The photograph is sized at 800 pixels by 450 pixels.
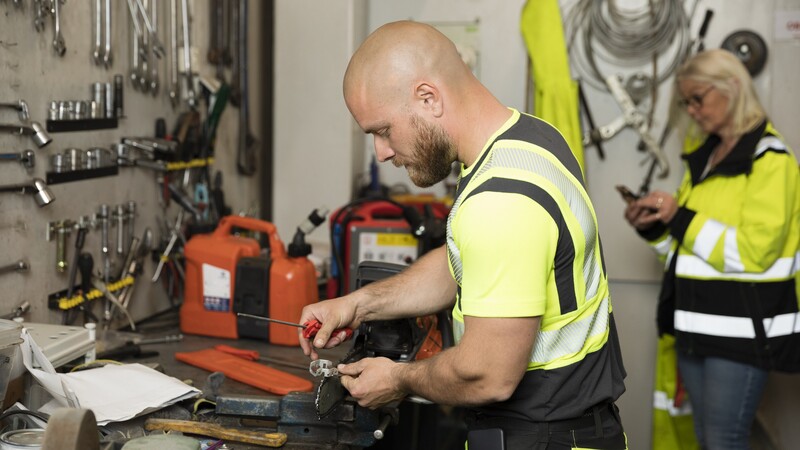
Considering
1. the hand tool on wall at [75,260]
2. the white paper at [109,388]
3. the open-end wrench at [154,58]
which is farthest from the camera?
the open-end wrench at [154,58]

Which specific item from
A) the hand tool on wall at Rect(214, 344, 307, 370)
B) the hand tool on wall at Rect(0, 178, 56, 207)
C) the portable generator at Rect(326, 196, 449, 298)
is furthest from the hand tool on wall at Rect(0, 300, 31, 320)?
the portable generator at Rect(326, 196, 449, 298)

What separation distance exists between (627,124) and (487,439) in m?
2.28

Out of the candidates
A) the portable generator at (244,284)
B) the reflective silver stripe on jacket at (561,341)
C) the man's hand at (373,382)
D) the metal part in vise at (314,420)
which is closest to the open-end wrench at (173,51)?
the portable generator at (244,284)

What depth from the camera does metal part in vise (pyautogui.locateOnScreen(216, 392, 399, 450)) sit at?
1.73 metres

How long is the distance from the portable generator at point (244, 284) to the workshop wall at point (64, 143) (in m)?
0.24

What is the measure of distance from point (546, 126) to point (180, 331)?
1446mm

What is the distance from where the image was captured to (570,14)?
353cm

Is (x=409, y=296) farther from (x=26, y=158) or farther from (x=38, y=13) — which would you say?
(x=38, y=13)

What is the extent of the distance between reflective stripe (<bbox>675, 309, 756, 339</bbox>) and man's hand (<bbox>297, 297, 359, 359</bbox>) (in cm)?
131

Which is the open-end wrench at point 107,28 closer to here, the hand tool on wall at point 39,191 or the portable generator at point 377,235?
the hand tool on wall at point 39,191

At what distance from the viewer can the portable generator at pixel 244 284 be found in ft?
7.90

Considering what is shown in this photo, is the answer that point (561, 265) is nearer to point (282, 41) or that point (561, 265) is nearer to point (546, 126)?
point (546, 126)

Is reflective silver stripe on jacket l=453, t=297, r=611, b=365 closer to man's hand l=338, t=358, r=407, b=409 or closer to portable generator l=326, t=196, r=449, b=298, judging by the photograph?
man's hand l=338, t=358, r=407, b=409

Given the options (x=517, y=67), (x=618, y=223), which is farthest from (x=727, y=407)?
(x=517, y=67)
